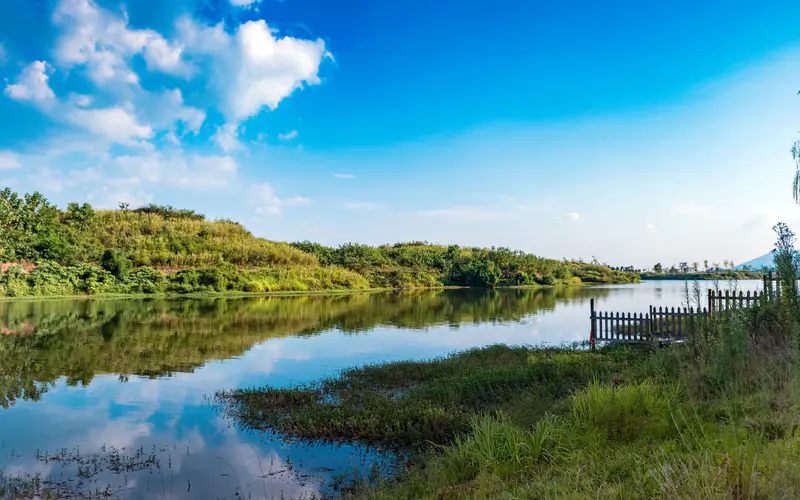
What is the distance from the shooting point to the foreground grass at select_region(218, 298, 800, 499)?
330 cm

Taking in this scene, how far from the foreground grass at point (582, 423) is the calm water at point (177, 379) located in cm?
88

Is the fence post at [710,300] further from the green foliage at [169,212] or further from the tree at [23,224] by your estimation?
the green foliage at [169,212]

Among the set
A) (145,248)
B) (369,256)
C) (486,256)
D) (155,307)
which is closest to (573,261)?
(486,256)

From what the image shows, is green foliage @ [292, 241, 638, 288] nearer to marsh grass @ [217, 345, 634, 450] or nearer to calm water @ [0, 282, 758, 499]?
calm water @ [0, 282, 758, 499]

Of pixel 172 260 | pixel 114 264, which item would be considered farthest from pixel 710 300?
pixel 172 260

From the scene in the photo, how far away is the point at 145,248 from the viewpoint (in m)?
47.5

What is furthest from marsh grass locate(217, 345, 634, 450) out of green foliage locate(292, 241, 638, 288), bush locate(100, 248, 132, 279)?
green foliage locate(292, 241, 638, 288)

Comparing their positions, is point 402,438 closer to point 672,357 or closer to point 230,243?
point 672,357

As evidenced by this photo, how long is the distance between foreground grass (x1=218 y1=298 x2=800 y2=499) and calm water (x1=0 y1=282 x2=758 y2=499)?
88 centimetres

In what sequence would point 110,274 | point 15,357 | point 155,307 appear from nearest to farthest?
point 15,357, point 155,307, point 110,274

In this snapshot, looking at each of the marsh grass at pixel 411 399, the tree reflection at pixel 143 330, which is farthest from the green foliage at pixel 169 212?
the marsh grass at pixel 411 399

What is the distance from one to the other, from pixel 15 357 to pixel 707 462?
662 inches

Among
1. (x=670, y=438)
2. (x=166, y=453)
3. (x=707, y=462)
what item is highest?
(x=707, y=462)

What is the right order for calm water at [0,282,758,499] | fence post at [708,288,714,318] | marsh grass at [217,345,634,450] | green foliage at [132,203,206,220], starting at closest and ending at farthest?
1. calm water at [0,282,758,499]
2. marsh grass at [217,345,634,450]
3. fence post at [708,288,714,318]
4. green foliage at [132,203,206,220]
